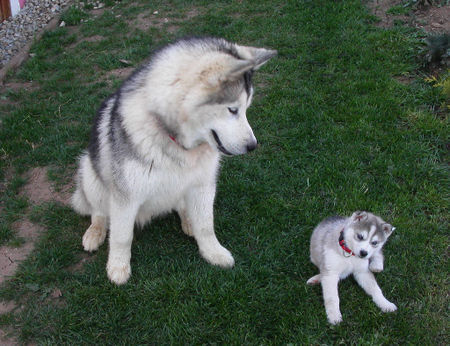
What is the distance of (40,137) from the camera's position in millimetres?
4777

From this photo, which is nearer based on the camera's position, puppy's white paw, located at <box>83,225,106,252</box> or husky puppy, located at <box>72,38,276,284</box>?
husky puppy, located at <box>72,38,276,284</box>

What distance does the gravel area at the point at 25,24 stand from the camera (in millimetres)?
6840

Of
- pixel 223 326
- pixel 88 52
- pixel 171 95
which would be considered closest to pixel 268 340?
pixel 223 326

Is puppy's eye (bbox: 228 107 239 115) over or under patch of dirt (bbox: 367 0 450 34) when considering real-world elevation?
over

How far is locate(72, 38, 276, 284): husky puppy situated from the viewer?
2.39 metres

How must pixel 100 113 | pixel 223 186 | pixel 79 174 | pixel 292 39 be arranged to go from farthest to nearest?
pixel 292 39
pixel 223 186
pixel 79 174
pixel 100 113

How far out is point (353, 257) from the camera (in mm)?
2906

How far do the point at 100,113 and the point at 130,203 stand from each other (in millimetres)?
956

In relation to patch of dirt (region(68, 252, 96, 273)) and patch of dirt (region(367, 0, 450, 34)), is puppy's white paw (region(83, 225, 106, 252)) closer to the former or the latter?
patch of dirt (region(68, 252, 96, 273))

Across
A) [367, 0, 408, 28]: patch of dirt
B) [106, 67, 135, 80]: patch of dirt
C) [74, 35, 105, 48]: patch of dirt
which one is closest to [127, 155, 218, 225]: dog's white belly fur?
[106, 67, 135, 80]: patch of dirt

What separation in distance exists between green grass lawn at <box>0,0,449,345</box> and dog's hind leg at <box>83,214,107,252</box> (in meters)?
0.09

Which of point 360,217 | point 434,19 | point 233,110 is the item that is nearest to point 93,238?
point 233,110

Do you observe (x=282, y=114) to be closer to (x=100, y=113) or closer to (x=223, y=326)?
(x=100, y=113)

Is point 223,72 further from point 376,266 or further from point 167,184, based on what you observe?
point 376,266
